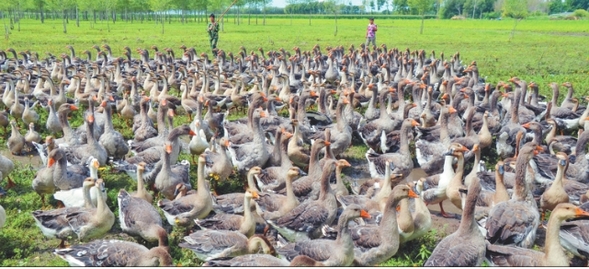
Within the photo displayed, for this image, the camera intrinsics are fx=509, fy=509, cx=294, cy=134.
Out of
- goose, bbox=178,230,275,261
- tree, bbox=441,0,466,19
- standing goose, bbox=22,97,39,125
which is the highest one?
tree, bbox=441,0,466,19

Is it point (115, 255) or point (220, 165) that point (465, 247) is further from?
point (220, 165)

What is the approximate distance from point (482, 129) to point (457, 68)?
10.6 m

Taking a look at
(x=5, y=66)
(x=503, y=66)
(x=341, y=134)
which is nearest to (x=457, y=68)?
(x=503, y=66)

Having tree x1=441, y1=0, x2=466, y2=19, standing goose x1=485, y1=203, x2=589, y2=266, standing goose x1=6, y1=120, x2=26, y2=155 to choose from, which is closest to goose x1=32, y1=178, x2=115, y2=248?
standing goose x1=6, y1=120, x2=26, y2=155

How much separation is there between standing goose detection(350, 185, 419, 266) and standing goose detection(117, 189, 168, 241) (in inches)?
112

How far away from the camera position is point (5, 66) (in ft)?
71.9

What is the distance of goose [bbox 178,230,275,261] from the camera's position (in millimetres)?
6902

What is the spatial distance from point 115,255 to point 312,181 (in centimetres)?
363

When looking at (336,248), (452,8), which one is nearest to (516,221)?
(336,248)

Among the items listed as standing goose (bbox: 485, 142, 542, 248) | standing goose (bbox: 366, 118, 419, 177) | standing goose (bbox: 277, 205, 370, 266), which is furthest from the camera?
standing goose (bbox: 366, 118, 419, 177)

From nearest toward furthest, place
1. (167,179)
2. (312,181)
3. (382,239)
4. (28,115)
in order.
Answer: (382,239) → (312,181) → (167,179) → (28,115)

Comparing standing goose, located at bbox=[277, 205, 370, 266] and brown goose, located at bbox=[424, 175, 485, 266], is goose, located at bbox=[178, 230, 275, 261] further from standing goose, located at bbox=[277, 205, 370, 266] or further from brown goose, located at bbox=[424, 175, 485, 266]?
brown goose, located at bbox=[424, 175, 485, 266]

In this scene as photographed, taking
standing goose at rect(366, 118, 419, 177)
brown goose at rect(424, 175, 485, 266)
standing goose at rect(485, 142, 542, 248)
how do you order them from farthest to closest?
standing goose at rect(366, 118, 419, 177), standing goose at rect(485, 142, 542, 248), brown goose at rect(424, 175, 485, 266)

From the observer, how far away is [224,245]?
692 centimetres
